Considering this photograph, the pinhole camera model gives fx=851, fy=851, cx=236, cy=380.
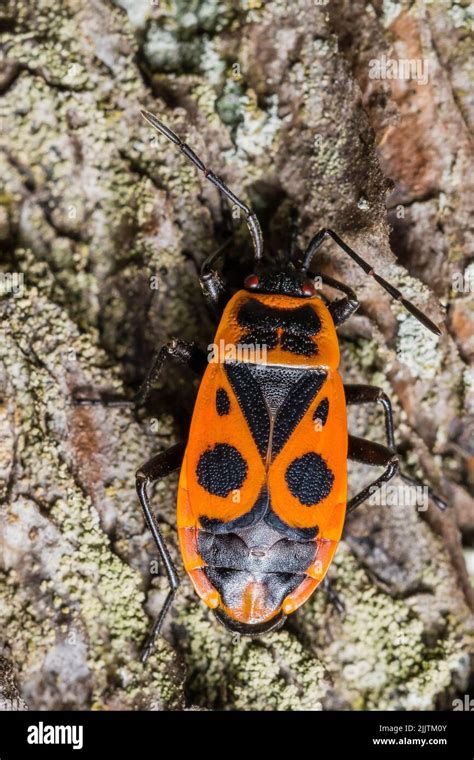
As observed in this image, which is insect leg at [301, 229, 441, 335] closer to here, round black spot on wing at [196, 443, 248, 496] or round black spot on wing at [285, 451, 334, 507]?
round black spot on wing at [285, 451, 334, 507]

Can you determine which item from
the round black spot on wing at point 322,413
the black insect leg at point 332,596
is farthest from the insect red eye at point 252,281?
the black insect leg at point 332,596

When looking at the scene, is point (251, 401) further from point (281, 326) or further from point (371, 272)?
point (371, 272)

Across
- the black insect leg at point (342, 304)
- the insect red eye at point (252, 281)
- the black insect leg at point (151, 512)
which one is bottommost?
the black insect leg at point (151, 512)

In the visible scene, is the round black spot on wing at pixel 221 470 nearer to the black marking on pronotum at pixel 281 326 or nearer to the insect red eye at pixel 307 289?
the black marking on pronotum at pixel 281 326

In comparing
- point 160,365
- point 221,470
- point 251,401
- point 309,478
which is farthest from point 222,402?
point 309,478

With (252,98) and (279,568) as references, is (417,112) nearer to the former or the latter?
(252,98)

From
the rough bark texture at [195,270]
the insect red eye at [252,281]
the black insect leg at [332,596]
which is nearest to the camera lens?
the rough bark texture at [195,270]

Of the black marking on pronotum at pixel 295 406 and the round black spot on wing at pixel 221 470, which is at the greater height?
the black marking on pronotum at pixel 295 406
